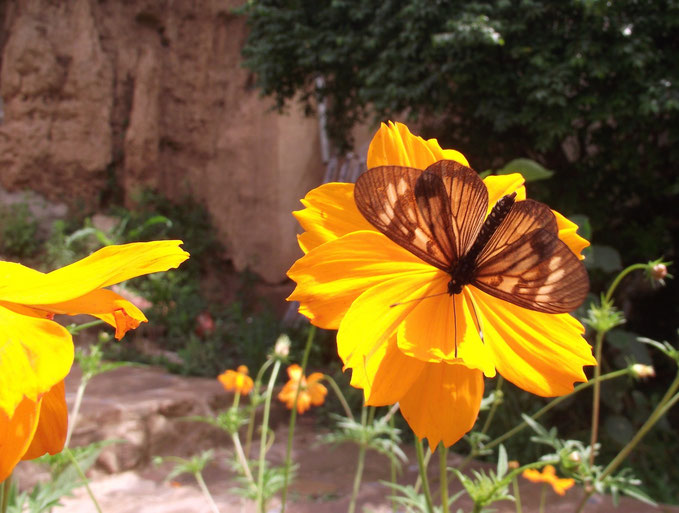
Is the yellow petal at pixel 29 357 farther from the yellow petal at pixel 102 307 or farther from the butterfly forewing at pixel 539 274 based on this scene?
the butterfly forewing at pixel 539 274

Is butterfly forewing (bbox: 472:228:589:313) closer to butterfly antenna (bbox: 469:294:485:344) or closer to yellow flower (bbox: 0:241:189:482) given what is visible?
butterfly antenna (bbox: 469:294:485:344)

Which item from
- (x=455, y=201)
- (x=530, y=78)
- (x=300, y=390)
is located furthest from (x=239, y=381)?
(x=530, y=78)

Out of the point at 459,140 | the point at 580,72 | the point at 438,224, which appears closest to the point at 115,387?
the point at 459,140

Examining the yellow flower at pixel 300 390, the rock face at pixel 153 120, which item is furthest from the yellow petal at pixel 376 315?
the rock face at pixel 153 120

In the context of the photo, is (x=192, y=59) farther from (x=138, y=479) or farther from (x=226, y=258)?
(x=138, y=479)

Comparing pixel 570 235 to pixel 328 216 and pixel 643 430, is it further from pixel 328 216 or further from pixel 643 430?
pixel 643 430

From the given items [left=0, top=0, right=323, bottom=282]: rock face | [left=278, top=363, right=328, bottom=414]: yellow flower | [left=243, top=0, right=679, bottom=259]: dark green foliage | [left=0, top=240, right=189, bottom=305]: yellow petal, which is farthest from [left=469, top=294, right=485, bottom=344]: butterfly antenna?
[left=0, top=0, right=323, bottom=282]: rock face
